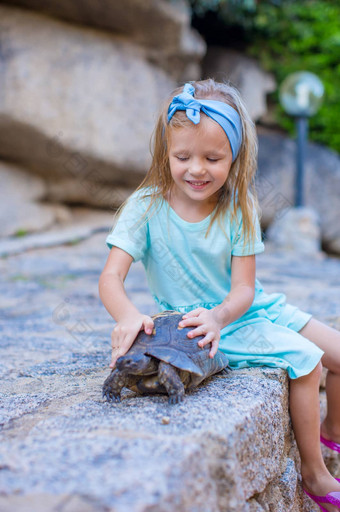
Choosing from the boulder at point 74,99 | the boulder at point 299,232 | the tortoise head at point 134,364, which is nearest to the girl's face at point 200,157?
the tortoise head at point 134,364

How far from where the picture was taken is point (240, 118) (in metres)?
1.55

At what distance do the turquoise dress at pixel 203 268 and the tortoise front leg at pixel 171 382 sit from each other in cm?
40

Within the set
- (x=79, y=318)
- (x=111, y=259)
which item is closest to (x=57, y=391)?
(x=111, y=259)

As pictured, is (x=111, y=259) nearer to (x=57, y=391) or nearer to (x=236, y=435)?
(x=57, y=391)

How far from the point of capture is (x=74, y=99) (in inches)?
233

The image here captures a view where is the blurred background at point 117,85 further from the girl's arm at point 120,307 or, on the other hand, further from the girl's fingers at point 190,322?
the girl's fingers at point 190,322

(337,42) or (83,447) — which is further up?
(337,42)

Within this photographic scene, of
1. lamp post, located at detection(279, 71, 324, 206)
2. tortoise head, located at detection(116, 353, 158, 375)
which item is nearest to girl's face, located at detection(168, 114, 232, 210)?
tortoise head, located at detection(116, 353, 158, 375)

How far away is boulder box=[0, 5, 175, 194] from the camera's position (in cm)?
554

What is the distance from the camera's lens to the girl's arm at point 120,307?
1.31m

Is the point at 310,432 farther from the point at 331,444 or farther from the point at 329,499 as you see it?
the point at 331,444

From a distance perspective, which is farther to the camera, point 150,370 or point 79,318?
point 79,318

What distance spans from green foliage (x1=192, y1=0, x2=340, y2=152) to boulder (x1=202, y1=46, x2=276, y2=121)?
212mm

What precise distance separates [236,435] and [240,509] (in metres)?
0.17
